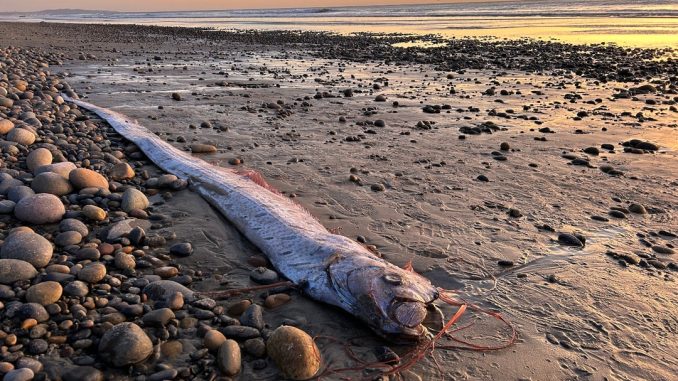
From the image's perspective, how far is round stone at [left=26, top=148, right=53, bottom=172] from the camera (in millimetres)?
6246

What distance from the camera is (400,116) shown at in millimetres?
10734

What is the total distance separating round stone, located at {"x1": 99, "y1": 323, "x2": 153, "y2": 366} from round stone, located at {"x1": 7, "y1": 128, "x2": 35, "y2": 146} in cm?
523

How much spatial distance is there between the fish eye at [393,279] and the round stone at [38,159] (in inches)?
196

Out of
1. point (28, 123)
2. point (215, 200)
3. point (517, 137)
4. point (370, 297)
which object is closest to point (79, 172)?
point (215, 200)

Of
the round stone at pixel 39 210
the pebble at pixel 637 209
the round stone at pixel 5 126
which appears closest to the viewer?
the round stone at pixel 39 210

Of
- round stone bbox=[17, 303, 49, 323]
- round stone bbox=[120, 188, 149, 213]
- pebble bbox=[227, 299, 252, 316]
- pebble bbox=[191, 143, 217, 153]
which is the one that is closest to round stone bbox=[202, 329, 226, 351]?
pebble bbox=[227, 299, 252, 316]

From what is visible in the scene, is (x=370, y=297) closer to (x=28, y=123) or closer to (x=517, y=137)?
(x=517, y=137)

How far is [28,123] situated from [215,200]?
15.1 ft

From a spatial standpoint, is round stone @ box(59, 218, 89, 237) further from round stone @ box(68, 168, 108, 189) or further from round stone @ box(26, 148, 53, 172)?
round stone @ box(26, 148, 53, 172)

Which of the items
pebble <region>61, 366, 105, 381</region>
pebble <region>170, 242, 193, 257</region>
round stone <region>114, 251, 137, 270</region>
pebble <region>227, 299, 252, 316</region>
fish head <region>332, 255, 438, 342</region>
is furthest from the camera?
pebble <region>170, 242, 193, 257</region>

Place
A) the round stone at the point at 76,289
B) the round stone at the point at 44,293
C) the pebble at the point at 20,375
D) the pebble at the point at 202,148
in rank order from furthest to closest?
1. the pebble at the point at 202,148
2. the round stone at the point at 76,289
3. the round stone at the point at 44,293
4. the pebble at the point at 20,375

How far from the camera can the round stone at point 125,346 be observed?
121 inches

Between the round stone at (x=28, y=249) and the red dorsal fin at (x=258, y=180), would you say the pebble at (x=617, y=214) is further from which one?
the round stone at (x=28, y=249)


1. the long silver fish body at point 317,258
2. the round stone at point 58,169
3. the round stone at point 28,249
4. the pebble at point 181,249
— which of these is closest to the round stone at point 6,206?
the round stone at point 58,169
